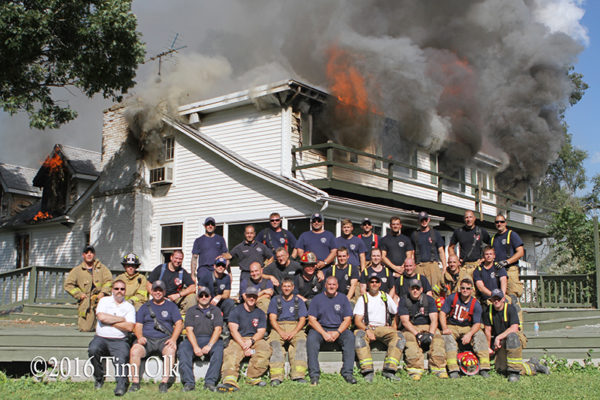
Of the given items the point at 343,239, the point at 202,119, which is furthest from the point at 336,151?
the point at 343,239

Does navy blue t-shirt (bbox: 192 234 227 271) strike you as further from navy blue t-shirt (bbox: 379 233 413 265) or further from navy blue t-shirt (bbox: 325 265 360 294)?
navy blue t-shirt (bbox: 379 233 413 265)

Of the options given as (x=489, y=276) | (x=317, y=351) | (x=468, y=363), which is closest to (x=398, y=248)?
(x=489, y=276)

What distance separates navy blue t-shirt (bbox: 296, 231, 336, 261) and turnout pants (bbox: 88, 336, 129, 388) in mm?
3275

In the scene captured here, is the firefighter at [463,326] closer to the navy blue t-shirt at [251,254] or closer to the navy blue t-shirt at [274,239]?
the navy blue t-shirt at [274,239]

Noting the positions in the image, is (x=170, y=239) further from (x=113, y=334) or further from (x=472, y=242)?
(x=472, y=242)

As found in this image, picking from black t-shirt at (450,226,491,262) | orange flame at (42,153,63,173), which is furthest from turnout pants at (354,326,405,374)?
orange flame at (42,153,63,173)

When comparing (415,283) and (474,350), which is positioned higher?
(415,283)

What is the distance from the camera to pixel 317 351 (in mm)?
7762

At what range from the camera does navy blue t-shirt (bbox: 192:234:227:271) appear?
962 centimetres

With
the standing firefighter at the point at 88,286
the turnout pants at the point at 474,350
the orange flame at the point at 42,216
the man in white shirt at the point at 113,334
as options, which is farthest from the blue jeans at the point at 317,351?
the orange flame at the point at 42,216

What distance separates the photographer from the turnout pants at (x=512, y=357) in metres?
7.86

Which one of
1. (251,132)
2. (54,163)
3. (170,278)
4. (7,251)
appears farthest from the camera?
(7,251)

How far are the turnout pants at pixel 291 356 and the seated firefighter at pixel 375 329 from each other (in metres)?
0.75

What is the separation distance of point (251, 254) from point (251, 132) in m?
6.86
